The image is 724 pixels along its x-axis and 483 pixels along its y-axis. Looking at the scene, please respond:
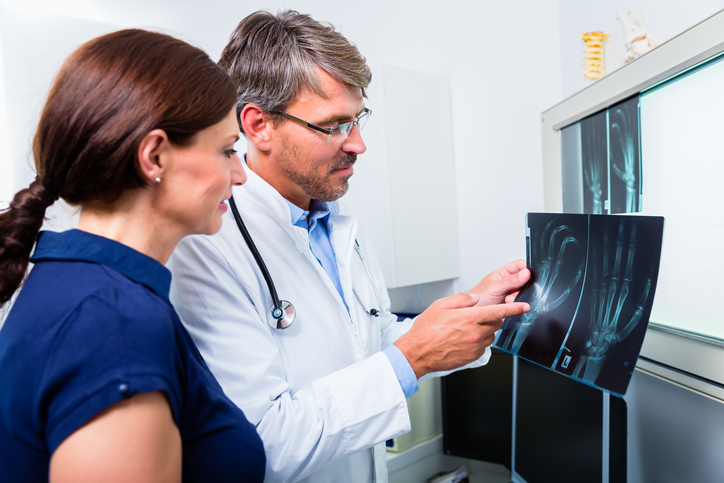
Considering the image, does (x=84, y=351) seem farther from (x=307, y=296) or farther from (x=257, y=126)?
(x=257, y=126)

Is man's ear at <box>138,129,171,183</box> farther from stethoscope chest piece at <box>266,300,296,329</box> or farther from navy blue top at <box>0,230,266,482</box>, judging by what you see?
stethoscope chest piece at <box>266,300,296,329</box>

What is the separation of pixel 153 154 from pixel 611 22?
1275 millimetres

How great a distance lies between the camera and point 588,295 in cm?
72

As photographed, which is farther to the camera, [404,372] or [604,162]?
[604,162]

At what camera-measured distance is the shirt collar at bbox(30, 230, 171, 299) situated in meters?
0.47

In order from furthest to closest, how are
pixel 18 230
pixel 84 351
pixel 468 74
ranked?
pixel 468 74, pixel 18 230, pixel 84 351

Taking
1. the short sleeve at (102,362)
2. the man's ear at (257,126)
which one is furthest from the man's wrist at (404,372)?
the man's ear at (257,126)

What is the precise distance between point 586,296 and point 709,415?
10.7 inches

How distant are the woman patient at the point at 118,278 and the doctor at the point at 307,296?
0.39ft

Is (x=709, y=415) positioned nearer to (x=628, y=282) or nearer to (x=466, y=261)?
(x=628, y=282)

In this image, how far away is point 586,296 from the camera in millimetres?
720

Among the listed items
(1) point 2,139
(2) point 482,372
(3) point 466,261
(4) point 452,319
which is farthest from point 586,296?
(1) point 2,139

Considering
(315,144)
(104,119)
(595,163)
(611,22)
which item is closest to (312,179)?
(315,144)

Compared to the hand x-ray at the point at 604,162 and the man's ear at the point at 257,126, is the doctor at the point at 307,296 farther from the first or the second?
the hand x-ray at the point at 604,162
